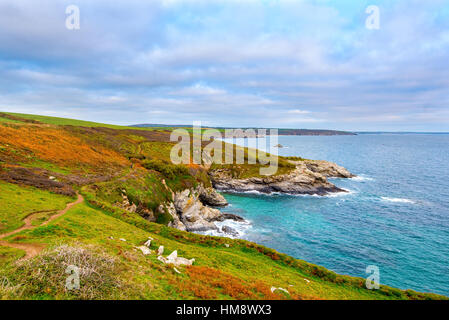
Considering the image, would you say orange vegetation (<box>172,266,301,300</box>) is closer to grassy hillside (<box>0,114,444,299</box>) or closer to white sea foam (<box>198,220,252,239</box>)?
grassy hillside (<box>0,114,444,299</box>)

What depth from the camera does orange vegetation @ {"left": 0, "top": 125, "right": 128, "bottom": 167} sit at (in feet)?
137

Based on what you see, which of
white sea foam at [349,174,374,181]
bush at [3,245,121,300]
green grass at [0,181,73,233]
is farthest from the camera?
white sea foam at [349,174,374,181]

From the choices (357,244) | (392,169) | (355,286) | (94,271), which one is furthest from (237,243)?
(392,169)

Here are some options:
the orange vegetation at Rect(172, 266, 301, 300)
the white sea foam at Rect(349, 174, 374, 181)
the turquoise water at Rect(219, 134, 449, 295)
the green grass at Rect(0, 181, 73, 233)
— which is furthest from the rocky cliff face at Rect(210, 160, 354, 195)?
the orange vegetation at Rect(172, 266, 301, 300)

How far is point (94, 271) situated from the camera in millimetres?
10211

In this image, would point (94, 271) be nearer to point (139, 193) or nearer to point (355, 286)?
point (355, 286)

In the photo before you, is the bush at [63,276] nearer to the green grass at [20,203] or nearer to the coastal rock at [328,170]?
the green grass at [20,203]

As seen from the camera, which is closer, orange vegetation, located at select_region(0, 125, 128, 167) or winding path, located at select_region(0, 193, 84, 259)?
winding path, located at select_region(0, 193, 84, 259)

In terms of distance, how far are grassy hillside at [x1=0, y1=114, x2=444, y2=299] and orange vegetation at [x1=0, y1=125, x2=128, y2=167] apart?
17.0 inches

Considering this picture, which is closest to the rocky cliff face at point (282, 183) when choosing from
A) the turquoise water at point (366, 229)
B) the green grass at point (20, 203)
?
the turquoise water at point (366, 229)

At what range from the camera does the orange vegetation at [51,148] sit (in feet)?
137

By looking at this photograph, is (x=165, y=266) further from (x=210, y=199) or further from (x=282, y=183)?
(x=282, y=183)

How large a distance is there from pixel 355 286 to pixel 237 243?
1327 cm
